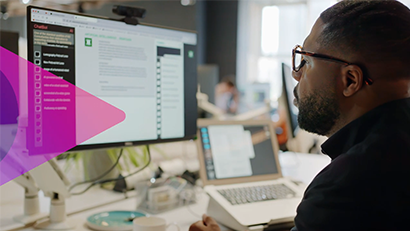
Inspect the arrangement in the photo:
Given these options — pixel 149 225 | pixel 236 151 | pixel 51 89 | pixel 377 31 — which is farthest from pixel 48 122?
pixel 377 31

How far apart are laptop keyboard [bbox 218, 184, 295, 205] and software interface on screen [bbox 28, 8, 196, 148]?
0.23 m

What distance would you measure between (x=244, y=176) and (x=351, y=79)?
561 millimetres

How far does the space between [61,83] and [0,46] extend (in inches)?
15.0

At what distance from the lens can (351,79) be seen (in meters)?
0.61

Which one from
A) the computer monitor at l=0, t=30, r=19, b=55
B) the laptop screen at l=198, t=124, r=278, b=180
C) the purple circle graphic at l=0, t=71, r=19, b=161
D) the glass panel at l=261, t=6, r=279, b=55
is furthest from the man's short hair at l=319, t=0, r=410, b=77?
the glass panel at l=261, t=6, r=279, b=55

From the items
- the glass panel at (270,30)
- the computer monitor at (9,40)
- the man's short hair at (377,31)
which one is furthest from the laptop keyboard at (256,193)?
the glass panel at (270,30)

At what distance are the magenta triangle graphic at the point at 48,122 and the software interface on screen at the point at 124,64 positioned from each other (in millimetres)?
17

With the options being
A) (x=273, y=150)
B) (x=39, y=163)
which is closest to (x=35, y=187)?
(x=39, y=163)

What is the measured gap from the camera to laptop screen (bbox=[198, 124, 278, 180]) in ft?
3.49

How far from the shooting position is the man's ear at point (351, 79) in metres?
0.59

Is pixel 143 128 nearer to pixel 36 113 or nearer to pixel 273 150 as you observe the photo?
pixel 36 113

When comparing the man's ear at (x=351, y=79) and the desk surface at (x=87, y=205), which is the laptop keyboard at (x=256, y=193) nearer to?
the desk surface at (x=87, y=205)

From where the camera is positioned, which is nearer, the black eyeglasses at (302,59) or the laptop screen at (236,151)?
the black eyeglasses at (302,59)

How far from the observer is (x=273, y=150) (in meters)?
1.18
